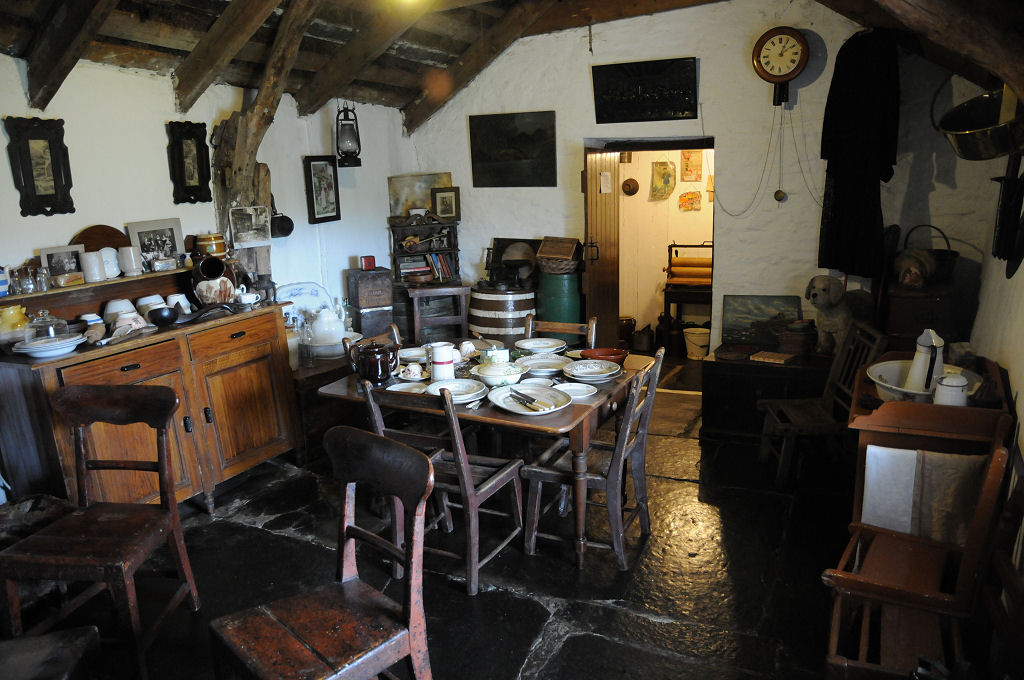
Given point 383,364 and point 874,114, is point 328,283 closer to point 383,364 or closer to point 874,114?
point 383,364

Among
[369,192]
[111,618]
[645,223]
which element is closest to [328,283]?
[369,192]

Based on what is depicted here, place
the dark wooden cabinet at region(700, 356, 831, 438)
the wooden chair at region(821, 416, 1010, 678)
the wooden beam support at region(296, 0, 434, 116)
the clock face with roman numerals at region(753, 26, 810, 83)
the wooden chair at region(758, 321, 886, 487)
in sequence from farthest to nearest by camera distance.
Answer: the clock face with roman numerals at region(753, 26, 810, 83)
the wooden beam support at region(296, 0, 434, 116)
the dark wooden cabinet at region(700, 356, 831, 438)
the wooden chair at region(758, 321, 886, 487)
the wooden chair at region(821, 416, 1010, 678)

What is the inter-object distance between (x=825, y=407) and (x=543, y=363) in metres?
1.75

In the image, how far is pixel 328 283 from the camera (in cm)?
568

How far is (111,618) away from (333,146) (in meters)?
3.91

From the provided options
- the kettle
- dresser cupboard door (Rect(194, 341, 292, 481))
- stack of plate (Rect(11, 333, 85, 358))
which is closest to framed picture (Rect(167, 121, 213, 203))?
dresser cupboard door (Rect(194, 341, 292, 481))

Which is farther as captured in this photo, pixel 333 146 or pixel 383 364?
→ pixel 333 146

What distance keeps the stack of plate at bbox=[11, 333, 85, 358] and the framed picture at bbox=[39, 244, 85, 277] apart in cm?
53

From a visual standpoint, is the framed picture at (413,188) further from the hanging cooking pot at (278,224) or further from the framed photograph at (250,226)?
the framed photograph at (250,226)

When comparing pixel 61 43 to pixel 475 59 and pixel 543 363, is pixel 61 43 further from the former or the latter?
pixel 475 59

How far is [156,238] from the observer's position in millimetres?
4188

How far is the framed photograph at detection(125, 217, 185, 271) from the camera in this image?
4.07 m

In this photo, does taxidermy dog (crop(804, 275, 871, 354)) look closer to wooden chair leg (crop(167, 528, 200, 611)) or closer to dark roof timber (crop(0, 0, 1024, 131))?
dark roof timber (crop(0, 0, 1024, 131))

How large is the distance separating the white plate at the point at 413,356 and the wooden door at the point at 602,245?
2498 millimetres
